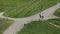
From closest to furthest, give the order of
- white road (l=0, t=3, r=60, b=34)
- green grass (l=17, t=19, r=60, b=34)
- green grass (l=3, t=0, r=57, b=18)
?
green grass (l=17, t=19, r=60, b=34)
white road (l=0, t=3, r=60, b=34)
green grass (l=3, t=0, r=57, b=18)

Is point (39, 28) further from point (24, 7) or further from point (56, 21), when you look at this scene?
point (24, 7)

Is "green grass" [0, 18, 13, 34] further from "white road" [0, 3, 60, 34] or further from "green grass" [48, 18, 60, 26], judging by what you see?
"green grass" [48, 18, 60, 26]

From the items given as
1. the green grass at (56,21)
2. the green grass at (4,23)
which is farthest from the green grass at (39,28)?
the green grass at (4,23)

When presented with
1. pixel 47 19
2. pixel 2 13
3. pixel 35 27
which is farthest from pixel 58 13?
pixel 2 13

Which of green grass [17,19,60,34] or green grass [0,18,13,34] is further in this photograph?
A: green grass [0,18,13,34]

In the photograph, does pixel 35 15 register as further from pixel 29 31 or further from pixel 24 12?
pixel 29 31

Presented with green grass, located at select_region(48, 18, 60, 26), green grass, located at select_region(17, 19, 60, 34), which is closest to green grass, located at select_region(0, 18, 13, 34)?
green grass, located at select_region(17, 19, 60, 34)

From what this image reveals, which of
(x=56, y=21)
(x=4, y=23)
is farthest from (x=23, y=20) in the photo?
(x=56, y=21)
